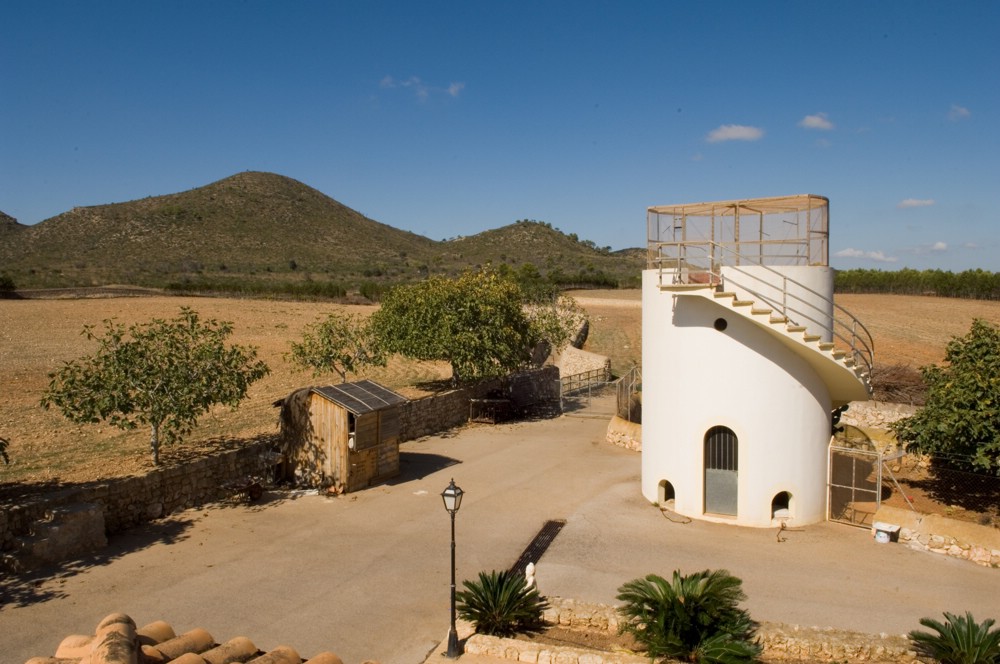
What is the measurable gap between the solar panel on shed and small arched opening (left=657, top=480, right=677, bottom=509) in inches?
259

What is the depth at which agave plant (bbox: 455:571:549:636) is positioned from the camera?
9844mm

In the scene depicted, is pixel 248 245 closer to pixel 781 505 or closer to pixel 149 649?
pixel 781 505

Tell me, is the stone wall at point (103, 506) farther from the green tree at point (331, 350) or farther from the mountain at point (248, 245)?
the mountain at point (248, 245)

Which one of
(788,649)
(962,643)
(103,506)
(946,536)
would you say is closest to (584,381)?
(946,536)

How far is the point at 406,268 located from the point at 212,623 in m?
87.4

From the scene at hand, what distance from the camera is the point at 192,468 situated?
1495 cm

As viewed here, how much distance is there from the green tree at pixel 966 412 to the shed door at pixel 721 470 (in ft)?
12.5

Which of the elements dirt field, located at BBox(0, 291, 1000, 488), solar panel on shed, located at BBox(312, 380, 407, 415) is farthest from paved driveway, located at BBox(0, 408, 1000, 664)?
dirt field, located at BBox(0, 291, 1000, 488)

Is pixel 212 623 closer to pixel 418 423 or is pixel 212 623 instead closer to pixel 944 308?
pixel 418 423

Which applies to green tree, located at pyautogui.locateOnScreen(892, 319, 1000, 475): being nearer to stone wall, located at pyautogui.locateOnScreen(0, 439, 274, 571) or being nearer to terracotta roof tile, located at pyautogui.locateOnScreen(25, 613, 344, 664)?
terracotta roof tile, located at pyautogui.locateOnScreen(25, 613, 344, 664)

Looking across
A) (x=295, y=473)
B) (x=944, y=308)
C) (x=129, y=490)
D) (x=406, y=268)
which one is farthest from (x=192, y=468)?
(x=406, y=268)

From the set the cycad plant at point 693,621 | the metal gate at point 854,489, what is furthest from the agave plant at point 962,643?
the metal gate at point 854,489

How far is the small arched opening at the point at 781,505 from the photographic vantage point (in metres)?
14.2

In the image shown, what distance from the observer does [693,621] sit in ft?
29.6
